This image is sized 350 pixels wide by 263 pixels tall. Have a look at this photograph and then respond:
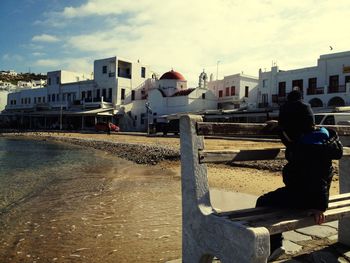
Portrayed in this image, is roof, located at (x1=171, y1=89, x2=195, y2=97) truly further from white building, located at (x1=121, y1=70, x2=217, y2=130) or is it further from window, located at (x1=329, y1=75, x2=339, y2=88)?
window, located at (x1=329, y1=75, x2=339, y2=88)

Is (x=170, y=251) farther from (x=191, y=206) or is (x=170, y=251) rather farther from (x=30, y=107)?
(x=30, y=107)

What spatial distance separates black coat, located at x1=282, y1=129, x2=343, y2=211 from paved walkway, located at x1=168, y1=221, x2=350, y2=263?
0.92m

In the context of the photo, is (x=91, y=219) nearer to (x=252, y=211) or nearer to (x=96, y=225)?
(x=96, y=225)

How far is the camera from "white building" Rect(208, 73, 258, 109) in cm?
4820

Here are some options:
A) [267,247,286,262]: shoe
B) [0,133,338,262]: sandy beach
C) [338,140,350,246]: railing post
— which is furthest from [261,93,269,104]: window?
[267,247,286,262]: shoe

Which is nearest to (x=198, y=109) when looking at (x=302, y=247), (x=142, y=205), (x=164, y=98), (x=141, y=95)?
(x=164, y=98)

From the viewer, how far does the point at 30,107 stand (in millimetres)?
66375

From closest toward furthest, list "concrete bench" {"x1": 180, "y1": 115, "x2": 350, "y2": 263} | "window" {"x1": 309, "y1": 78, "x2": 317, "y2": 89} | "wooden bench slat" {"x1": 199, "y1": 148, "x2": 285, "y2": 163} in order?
"concrete bench" {"x1": 180, "y1": 115, "x2": 350, "y2": 263} < "wooden bench slat" {"x1": 199, "y1": 148, "x2": 285, "y2": 163} < "window" {"x1": 309, "y1": 78, "x2": 317, "y2": 89}

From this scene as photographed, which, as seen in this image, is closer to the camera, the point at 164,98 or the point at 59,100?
the point at 164,98

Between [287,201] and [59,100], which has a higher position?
[59,100]

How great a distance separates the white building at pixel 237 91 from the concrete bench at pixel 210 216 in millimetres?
44276

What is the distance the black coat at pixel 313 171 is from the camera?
301 cm

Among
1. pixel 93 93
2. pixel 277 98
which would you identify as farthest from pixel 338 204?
pixel 93 93

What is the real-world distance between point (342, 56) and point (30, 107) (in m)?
53.8
